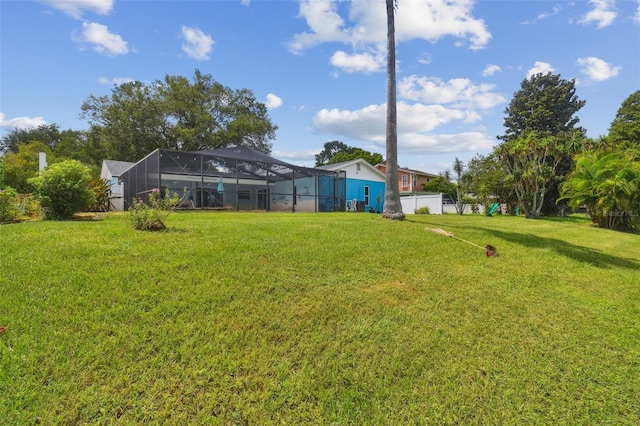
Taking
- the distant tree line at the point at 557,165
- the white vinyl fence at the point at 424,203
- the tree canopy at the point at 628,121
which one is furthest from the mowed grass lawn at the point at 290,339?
the tree canopy at the point at 628,121

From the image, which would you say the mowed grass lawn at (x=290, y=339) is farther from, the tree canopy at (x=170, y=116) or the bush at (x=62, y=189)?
the tree canopy at (x=170, y=116)

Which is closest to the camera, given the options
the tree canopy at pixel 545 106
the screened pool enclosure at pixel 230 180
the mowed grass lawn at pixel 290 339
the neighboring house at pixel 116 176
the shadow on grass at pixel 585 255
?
the mowed grass lawn at pixel 290 339

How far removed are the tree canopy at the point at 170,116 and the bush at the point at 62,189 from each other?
21310 mm

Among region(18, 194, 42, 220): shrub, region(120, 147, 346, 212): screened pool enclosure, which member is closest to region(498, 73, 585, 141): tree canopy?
region(120, 147, 346, 212): screened pool enclosure

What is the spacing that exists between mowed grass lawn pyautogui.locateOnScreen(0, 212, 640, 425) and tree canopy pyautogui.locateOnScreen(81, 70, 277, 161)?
86.1 ft

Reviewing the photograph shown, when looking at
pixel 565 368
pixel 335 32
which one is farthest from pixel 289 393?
pixel 335 32

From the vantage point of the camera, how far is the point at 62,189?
7184mm

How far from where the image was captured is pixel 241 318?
284cm

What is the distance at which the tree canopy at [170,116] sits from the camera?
89.1ft

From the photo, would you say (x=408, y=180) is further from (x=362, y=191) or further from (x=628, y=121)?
(x=628, y=121)

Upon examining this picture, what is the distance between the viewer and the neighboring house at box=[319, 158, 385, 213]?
25844 millimetres

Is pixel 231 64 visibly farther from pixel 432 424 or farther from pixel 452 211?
pixel 452 211

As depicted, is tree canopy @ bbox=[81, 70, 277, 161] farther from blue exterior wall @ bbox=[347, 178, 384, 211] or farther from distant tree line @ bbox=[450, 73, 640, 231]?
distant tree line @ bbox=[450, 73, 640, 231]

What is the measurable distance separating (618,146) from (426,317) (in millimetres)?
23831
